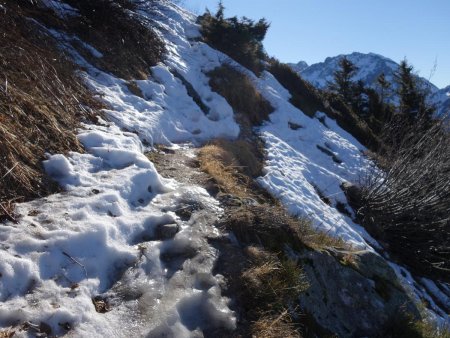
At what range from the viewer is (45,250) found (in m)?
2.95

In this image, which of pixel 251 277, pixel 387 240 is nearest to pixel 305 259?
pixel 251 277

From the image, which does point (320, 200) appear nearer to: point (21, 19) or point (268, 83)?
point (268, 83)

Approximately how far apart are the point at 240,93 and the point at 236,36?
3.43 meters

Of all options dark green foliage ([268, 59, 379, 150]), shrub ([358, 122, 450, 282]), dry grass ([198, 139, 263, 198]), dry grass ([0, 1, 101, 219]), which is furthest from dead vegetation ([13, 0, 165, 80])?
dark green foliage ([268, 59, 379, 150])

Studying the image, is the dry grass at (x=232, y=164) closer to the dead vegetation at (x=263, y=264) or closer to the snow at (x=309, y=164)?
the dead vegetation at (x=263, y=264)

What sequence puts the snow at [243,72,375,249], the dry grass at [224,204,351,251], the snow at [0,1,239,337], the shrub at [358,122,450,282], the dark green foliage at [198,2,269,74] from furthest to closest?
the dark green foliage at [198,2,269,74], the shrub at [358,122,450,282], the snow at [243,72,375,249], the dry grass at [224,204,351,251], the snow at [0,1,239,337]

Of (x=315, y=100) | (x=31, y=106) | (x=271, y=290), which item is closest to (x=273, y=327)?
(x=271, y=290)

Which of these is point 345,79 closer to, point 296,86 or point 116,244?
point 296,86

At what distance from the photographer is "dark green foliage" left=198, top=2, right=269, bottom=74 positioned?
12984mm

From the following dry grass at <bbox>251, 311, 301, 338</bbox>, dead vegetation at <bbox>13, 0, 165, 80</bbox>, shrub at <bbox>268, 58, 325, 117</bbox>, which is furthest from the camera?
shrub at <bbox>268, 58, 325, 117</bbox>

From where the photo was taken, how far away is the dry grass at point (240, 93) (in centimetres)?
1027

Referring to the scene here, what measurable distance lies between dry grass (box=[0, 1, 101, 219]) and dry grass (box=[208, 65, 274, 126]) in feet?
16.0

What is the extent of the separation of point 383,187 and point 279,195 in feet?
12.1

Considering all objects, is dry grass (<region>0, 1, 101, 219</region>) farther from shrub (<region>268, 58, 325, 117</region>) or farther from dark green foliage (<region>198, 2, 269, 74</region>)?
shrub (<region>268, 58, 325, 117</region>)
